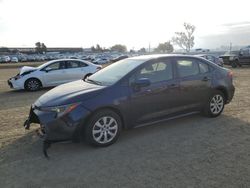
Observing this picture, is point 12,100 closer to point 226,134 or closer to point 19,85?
point 19,85

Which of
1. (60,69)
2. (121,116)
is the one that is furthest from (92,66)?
(121,116)

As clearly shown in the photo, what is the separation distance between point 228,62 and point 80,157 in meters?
23.9

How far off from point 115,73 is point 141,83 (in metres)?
0.78

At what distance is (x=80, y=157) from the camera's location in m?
4.34

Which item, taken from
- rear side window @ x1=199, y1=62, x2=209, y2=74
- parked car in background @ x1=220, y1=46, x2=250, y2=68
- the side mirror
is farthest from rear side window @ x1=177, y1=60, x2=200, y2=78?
parked car in background @ x1=220, y1=46, x2=250, y2=68

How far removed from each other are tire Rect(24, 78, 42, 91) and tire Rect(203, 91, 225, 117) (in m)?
7.85

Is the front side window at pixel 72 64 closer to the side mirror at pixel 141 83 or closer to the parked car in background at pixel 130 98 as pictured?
the parked car in background at pixel 130 98

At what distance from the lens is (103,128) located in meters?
4.64

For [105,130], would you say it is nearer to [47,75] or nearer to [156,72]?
[156,72]

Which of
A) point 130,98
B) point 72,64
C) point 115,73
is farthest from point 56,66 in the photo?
point 130,98

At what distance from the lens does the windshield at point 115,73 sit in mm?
5091

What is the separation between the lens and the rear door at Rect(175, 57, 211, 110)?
5617 millimetres

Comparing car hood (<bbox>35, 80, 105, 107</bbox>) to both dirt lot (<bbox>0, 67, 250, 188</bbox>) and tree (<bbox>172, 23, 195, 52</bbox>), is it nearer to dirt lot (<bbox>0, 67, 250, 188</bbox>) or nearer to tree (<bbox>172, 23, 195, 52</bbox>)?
dirt lot (<bbox>0, 67, 250, 188</bbox>)

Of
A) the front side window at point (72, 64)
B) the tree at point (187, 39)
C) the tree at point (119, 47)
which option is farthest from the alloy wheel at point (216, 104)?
the tree at point (119, 47)
